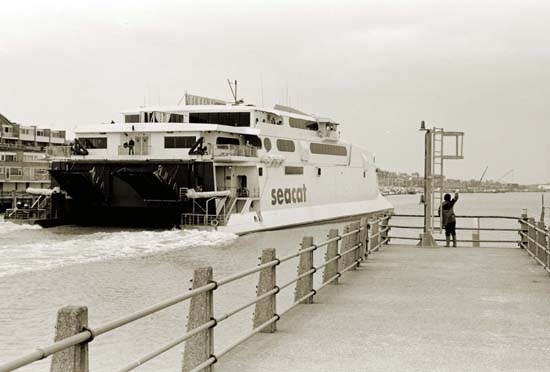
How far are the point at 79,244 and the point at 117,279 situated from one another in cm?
908

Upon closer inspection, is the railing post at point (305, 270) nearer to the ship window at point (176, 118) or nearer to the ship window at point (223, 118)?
the ship window at point (223, 118)

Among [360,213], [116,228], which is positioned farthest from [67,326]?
[360,213]

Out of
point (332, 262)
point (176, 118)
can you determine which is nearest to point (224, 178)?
point (176, 118)

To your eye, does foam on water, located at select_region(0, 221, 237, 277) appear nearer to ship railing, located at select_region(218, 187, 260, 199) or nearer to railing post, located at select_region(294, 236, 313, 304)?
ship railing, located at select_region(218, 187, 260, 199)

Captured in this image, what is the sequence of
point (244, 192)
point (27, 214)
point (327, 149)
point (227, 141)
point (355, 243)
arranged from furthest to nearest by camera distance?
point (327, 149), point (27, 214), point (227, 141), point (244, 192), point (355, 243)

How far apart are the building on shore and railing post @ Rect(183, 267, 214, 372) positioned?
62152mm

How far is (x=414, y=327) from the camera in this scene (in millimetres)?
8977

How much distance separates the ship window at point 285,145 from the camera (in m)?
44.1

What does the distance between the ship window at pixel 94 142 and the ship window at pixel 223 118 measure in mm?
6014

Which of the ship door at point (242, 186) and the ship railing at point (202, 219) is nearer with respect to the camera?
the ship railing at point (202, 219)

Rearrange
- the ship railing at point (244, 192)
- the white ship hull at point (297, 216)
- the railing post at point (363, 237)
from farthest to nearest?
the ship railing at point (244, 192) < the white ship hull at point (297, 216) < the railing post at point (363, 237)

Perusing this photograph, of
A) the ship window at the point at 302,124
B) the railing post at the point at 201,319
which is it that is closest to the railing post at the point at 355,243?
the railing post at the point at 201,319

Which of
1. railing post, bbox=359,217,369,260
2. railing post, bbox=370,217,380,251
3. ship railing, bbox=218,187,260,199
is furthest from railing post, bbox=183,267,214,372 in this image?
ship railing, bbox=218,187,260,199

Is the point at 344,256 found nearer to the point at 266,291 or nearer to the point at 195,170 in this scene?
the point at 266,291
